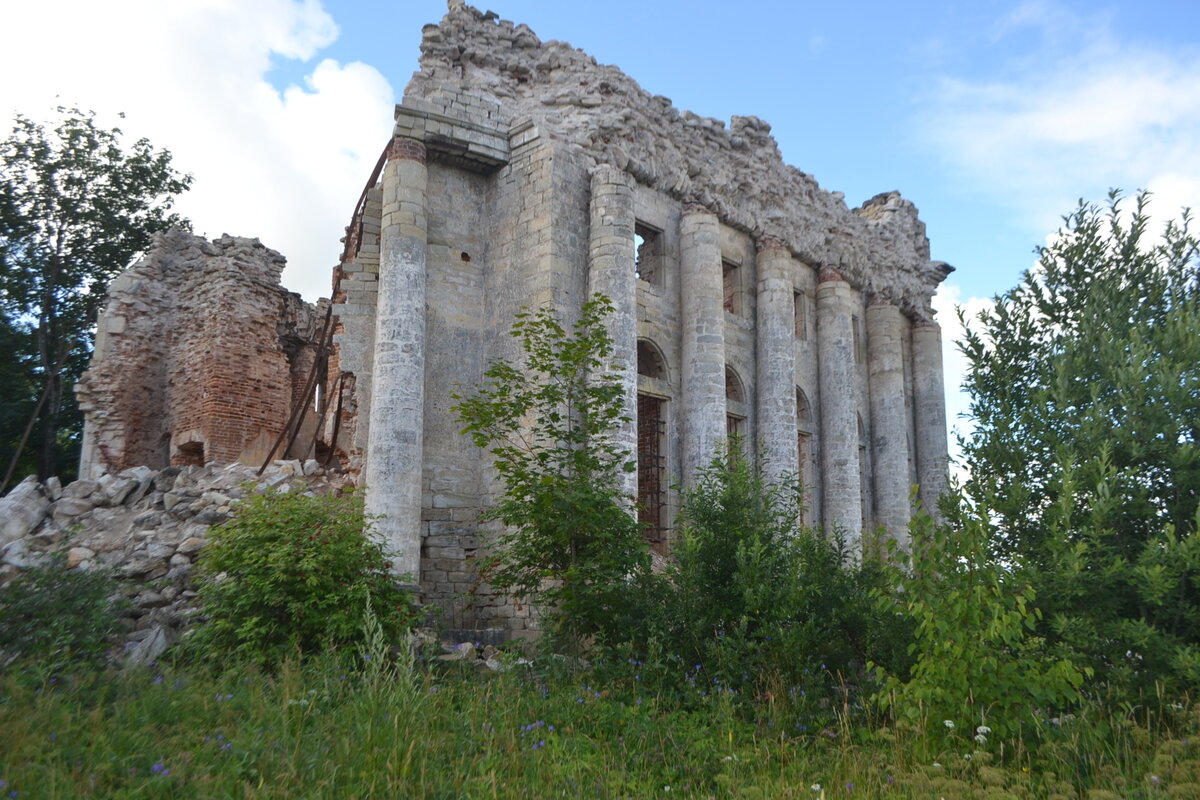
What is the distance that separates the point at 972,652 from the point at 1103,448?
1911 millimetres

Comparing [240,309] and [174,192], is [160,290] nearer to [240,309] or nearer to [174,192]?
[240,309]

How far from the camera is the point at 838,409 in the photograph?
17750mm

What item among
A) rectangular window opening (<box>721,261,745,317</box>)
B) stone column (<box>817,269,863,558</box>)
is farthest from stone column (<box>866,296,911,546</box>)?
rectangular window opening (<box>721,261,745,317</box>)

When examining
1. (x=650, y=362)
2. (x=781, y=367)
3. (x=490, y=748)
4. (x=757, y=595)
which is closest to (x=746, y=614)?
(x=757, y=595)

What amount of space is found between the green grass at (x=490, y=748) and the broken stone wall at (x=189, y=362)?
1152cm

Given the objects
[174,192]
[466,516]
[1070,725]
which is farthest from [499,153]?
[174,192]

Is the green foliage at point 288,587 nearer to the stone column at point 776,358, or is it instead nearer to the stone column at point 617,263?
the stone column at point 617,263

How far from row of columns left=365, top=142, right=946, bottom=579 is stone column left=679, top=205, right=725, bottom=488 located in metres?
0.02

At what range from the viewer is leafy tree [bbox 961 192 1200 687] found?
6020mm

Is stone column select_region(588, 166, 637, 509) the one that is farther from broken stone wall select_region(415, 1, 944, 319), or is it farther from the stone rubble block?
the stone rubble block

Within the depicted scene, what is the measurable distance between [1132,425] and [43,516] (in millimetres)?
12800

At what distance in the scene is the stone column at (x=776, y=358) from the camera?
15.8 meters

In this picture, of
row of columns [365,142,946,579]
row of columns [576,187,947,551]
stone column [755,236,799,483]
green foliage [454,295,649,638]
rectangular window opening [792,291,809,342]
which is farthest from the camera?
rectangular window opening [792,291,809,342]

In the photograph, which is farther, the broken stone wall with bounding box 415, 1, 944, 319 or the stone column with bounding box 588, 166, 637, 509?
the broken stone wall with bounding box 415, 1, 944, 319
